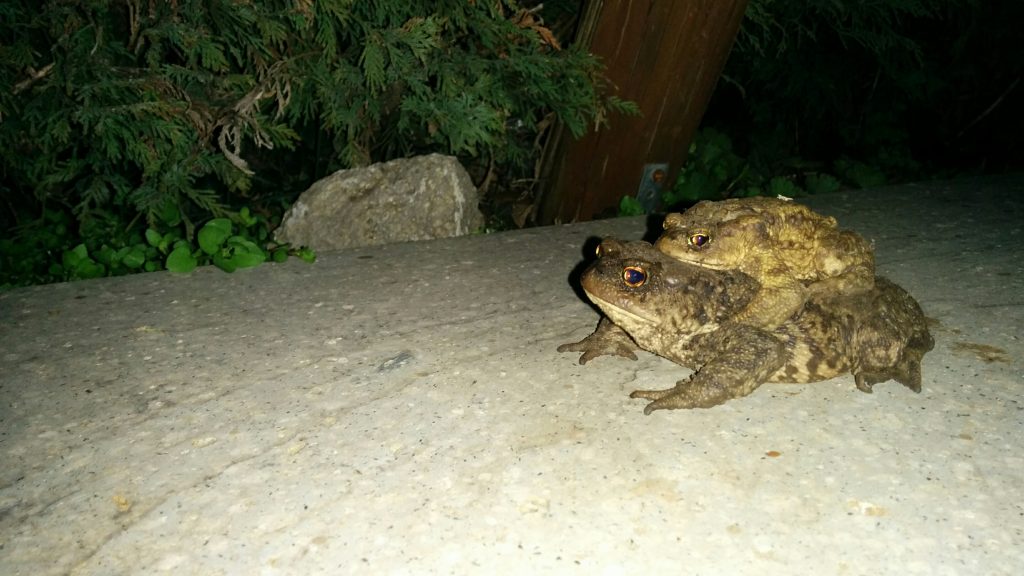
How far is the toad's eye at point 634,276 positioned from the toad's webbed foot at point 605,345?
382 millimetres

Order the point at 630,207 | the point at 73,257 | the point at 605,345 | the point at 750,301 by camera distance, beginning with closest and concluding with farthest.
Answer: the point at 750,301
the point at 605,345
the point at 73,257
the point at 630,207

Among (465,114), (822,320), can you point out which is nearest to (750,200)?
(822,320)

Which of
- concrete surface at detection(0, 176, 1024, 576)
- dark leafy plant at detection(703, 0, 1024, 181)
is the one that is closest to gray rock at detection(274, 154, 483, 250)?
concrete surface at detection(0, 176, 1024, 576)

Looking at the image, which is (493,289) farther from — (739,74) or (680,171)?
(739,74)

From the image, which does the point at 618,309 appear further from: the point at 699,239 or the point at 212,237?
the point at 212,237

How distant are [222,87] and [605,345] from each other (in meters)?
2.53

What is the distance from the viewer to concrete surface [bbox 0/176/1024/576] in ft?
5.77

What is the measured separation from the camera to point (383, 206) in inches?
159

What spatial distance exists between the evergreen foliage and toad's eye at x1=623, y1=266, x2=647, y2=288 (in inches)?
72.3

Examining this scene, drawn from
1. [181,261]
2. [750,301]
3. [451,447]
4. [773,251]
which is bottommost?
[181,261]

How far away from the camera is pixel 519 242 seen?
12.7 feet

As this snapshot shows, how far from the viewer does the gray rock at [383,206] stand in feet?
12.9

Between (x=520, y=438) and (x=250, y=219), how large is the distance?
2.38m

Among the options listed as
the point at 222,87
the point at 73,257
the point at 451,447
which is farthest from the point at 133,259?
the point at 451,447
